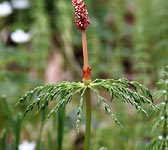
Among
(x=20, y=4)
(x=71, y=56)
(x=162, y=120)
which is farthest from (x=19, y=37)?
(x=162, y=120)

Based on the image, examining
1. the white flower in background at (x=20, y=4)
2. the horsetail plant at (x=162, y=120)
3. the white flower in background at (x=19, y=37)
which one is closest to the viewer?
the horsetail plant at (x=162, y=120)

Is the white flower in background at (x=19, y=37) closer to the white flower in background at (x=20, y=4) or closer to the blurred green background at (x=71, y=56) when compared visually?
the blurred green background at (x=71, y=56)

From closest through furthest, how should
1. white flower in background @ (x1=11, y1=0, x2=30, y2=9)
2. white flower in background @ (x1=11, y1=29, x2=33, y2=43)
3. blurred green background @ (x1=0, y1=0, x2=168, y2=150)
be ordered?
1. blurred green background @ (x1=0, y1=0, x2=168, y2=150)
2. white flower in background @ (x1=11, y1=29, x2=33, y2=43)
3. white flower in background @ (x1=11, y1=0, x2=30, y2=9)

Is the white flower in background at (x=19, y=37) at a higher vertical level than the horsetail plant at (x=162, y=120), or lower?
higher

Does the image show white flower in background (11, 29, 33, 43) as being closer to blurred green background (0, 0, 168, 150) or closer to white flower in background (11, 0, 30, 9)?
blurred green background (0, 0, 168, 150)

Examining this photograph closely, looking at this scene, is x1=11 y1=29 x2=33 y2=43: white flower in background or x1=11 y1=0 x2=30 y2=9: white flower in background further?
x1=11 y1=0 x2=30 y2=9: white flower in background

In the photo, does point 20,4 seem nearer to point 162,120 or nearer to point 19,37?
point 19,37

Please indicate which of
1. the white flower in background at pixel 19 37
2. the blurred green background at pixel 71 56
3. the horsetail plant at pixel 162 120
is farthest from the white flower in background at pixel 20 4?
the horsetail plant at pixel 162 120

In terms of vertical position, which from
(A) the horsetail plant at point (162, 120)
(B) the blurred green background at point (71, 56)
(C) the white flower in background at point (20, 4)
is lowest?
(A) the horsetail plant at point (162, 120)

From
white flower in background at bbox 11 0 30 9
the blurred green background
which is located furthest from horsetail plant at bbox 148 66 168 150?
white flower in background at bbox 11 0 30 9
